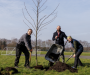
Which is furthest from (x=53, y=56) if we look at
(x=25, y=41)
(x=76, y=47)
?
(x=25, y=41)

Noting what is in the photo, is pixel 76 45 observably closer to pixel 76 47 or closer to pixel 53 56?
pixel 76 47

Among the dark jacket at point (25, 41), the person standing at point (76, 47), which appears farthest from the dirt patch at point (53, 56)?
the dark jacket at point (25, 41)

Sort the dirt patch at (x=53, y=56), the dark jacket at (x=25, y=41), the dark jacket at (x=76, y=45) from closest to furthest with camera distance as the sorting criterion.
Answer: the dark jacket at (x=25, y=41) → the dark jacket at (x=76, y=45) → the dirt patch at (x=53, y=56)

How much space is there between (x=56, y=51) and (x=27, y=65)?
168 centimetres

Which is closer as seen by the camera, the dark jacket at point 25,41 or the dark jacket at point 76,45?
the dark jacket at point 25,41

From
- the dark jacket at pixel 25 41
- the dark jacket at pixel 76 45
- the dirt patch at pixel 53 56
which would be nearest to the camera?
the dark jacket at pixel 25 41

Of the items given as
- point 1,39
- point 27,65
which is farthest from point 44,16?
point 1,39

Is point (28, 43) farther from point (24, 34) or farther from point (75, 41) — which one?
point (75, 41)

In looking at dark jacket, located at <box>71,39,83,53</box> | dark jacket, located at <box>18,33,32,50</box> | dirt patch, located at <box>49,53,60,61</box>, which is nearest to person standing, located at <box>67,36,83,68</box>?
dark jacket, located at <box>71,39,83,53</box>

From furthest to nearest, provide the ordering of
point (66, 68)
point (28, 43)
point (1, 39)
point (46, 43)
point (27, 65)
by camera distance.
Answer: point (1, 39), point (46, 43), point (27, 65), point (28, 43), point (66, 68)

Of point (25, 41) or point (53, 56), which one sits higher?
point (25, 41)

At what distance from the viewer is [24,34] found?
5.81 m

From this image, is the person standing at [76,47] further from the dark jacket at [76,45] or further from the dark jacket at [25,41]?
the dark jacket at [25,41]

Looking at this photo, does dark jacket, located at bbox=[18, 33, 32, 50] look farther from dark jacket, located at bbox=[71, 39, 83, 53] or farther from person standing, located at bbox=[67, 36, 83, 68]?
dark jacket, located at bbox=[71, 39, 83, 53]
